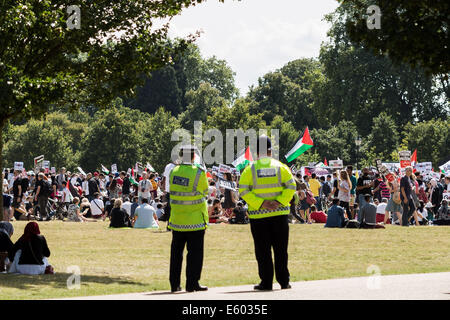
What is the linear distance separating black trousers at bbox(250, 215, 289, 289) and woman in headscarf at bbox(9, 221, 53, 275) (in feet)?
13.5

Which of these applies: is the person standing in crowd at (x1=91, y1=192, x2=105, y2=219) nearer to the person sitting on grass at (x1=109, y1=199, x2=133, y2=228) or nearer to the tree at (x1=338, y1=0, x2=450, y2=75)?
the person sitting on grass at (x1=109, y1=199, x2=133, y2=228)

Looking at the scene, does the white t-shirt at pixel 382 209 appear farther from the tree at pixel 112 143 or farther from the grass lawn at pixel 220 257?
the tree at pixel 112 143

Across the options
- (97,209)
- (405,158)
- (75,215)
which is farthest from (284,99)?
(75,215)

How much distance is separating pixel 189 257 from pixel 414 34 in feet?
13.2

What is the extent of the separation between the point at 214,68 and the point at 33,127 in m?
40.9

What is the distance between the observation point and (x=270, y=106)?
308ft

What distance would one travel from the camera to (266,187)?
10883 mm

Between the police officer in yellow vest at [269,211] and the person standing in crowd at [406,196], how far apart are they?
49.7 ft

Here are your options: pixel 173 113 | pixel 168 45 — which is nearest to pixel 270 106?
pixel 173 113

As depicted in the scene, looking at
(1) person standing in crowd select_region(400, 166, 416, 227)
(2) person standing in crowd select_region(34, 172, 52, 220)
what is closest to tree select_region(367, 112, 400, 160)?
(2) person standing in crowd select_region(34, 172, 52, 220)

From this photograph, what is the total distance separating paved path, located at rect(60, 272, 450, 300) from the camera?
979cm

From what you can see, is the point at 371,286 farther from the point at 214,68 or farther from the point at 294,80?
the point at 214,68

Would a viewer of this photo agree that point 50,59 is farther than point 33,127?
No

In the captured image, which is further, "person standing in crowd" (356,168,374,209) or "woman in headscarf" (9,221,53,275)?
"person standing in crowd" (356,168,374,209)
